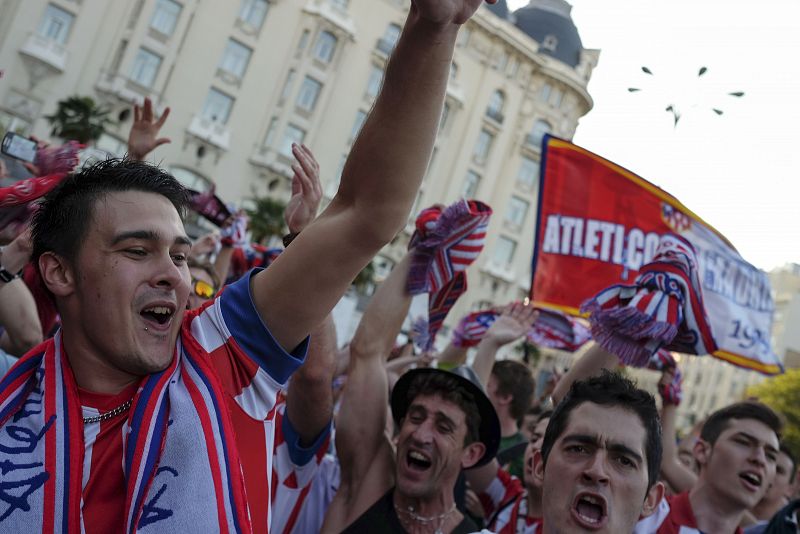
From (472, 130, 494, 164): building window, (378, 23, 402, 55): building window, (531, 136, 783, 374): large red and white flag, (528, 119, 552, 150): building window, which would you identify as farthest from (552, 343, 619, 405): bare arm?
(528, 119, 552, 150): building window

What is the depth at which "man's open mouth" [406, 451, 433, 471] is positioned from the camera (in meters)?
3.24

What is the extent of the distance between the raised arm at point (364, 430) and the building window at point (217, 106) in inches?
1276

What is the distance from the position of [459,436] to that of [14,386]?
1947mm

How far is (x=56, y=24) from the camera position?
30469 millimetres

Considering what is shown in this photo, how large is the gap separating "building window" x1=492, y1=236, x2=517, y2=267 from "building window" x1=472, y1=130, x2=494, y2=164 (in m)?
4.39

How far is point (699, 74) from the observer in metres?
7.55

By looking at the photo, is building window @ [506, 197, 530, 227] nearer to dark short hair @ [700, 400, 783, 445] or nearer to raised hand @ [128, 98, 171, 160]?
dark short hair @ [700, 400, 783, 445]

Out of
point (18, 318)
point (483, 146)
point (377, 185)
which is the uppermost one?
point (483, 146)

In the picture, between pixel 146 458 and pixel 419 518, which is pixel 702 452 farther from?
pixel 146 458

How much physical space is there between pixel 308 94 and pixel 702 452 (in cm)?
3431

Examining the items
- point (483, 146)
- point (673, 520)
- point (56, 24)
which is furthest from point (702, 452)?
point (483, 146)

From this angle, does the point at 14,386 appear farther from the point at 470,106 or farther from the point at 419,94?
the point at 470,106

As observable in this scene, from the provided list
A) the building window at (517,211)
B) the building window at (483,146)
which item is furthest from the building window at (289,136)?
the building window at (517,211)

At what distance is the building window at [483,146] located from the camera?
138ft
